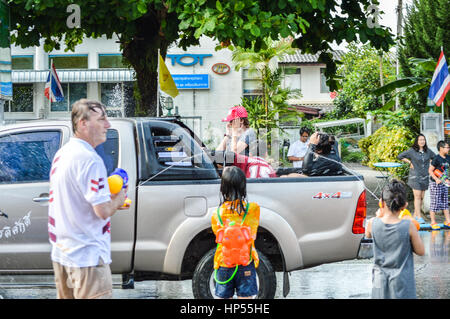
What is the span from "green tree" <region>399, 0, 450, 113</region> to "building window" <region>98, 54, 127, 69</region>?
15599mm

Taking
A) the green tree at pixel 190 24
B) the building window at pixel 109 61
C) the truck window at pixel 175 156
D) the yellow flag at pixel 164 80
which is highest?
the building window at pixel 109 61

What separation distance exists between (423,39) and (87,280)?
14.9 metres

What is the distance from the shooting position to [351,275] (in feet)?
27.0

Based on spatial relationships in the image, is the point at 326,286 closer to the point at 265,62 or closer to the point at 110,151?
the point at 110,151

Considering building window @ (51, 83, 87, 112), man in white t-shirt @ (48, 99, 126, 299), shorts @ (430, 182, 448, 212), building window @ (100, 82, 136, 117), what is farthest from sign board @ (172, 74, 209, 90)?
man in white t-shirt @ (48, 99, 126, 299)

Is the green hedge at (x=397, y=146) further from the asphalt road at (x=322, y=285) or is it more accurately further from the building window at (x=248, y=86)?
the building window at (x=248, y=86)

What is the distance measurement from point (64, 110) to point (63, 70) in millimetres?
1836

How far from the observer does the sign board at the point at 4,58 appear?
9.32m

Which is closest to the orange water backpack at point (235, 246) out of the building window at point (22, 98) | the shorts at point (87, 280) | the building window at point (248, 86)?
the shorts at point (87, 280)

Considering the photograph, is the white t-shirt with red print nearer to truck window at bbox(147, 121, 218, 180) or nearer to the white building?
truck window at bbox(147, 121, 218, 180)

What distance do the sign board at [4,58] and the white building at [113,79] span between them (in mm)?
14898

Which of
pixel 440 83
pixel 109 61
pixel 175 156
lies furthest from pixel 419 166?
pixel 109 61

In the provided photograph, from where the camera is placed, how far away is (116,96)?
3155 cm
